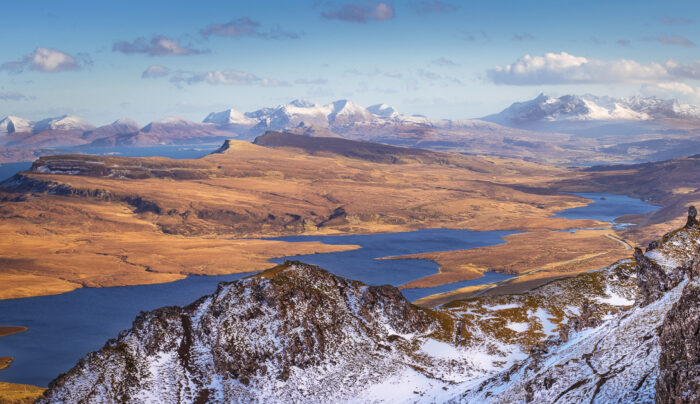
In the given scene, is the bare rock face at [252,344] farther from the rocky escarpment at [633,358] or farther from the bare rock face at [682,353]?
the bare rock face at [682,353]

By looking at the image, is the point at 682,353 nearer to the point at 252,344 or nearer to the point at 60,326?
the point at 252,344

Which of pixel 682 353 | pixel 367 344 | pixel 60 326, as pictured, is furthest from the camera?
pixel 60 326

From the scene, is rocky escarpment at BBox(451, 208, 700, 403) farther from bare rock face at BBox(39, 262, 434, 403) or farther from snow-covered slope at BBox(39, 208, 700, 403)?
bare rock face at BBox(39, 262, 434, 403)

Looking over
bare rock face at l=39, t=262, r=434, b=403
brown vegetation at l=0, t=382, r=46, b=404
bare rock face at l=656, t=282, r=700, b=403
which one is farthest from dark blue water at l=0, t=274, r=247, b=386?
bare rock face at l=656, t=282, r=700, b=403

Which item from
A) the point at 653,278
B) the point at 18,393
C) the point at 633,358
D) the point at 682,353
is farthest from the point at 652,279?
the point at 18,393

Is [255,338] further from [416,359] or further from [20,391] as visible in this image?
[20,391]

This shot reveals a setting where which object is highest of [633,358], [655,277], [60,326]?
[655,277]

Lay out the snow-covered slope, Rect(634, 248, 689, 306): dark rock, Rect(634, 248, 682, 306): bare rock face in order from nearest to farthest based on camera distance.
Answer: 1. the snow-covered slope
2. Rect(634, 248, 689, 306): dark rock
3. Rect(634, 248, 682, 306): bare rock face

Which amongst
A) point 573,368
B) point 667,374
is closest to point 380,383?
point 573,368
